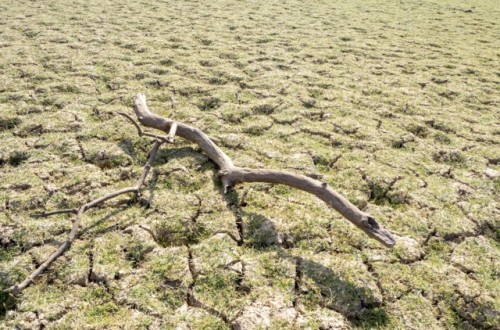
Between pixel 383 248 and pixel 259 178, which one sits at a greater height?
pixel 259 178

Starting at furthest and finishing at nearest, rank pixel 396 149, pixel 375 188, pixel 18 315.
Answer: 1. pixel 396 149
2. pixel 375 188
3. pixel 18 315

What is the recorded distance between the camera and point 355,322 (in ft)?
7.58

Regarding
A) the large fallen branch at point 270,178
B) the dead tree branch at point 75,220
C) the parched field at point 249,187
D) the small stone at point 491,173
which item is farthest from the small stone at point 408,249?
the dead tree branch at point 75,220

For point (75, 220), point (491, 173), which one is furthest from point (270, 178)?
point (491, 173)

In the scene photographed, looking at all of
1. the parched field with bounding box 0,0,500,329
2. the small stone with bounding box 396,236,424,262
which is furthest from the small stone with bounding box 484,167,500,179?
the small stone with bounding box 396,236,424,262

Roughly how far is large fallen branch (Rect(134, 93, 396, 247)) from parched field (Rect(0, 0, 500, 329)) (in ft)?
0.50

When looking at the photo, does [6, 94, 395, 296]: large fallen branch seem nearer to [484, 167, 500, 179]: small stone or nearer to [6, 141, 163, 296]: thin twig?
[6, 141, 163, 296]: thin twig

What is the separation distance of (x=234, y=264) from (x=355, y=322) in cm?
88

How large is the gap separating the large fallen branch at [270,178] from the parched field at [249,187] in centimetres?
15

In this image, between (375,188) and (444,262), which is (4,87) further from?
(444,262)

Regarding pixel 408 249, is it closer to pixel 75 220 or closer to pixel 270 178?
pixel 270 178

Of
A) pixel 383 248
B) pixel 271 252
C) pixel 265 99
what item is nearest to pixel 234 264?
pixel 271 252

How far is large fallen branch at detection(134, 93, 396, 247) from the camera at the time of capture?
2572 millimetres

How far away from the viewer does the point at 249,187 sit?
3.35 metres
